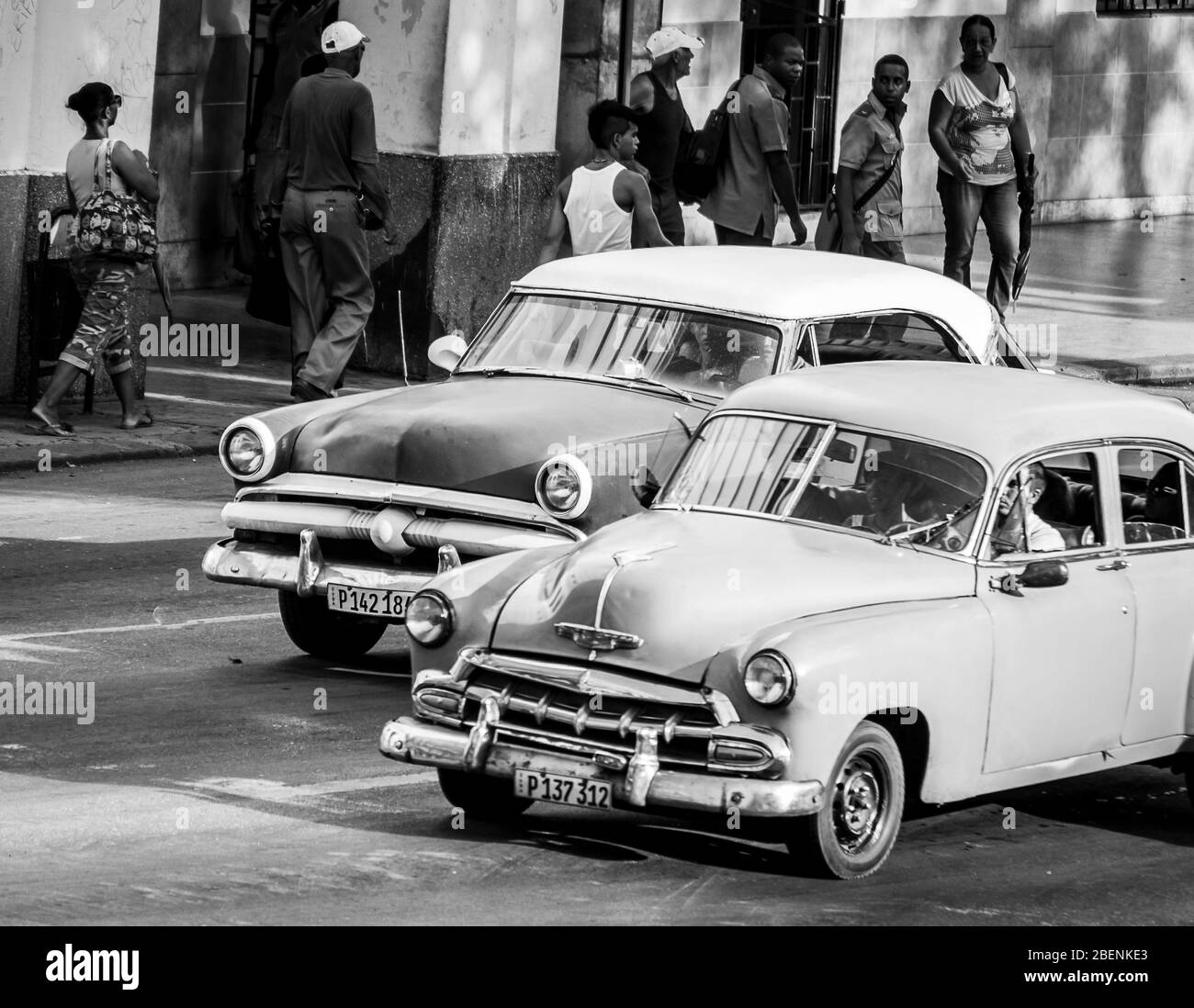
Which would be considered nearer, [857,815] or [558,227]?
[857,815]

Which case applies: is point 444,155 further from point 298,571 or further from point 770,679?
point 770,679

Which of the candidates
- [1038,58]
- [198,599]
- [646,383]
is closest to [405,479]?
[646,383]

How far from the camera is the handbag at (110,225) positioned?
14.5 m

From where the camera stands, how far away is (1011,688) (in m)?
7.60

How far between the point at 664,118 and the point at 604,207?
4521 millimetres

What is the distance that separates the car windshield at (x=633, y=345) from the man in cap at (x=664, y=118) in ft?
21.3

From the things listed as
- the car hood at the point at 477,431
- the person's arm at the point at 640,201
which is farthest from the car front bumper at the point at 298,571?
the person's arm at the point at 640,201

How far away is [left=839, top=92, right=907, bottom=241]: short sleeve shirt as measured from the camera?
16.2 meters

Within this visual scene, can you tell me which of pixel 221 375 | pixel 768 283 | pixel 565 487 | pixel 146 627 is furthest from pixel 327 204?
pixel 565 487

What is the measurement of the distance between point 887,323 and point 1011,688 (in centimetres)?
331

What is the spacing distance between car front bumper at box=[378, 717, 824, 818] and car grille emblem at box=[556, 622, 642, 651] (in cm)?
28

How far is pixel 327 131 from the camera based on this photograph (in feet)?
49.9

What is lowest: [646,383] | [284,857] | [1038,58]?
[284,857]

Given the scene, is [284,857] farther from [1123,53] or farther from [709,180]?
[1123,53]
